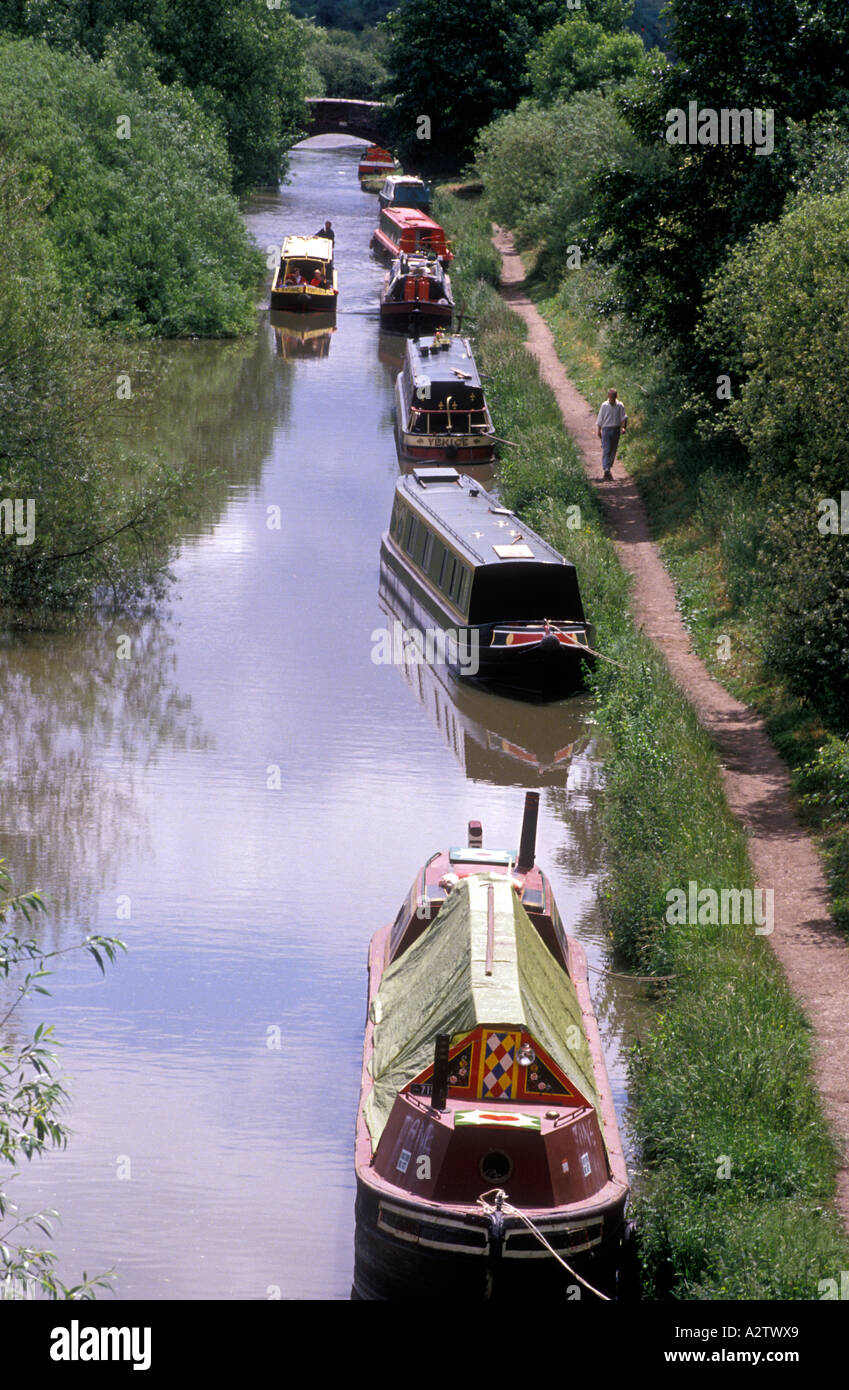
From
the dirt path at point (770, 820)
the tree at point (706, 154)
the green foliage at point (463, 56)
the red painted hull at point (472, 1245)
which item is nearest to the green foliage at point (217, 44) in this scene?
the green foliage at point (463, 56)

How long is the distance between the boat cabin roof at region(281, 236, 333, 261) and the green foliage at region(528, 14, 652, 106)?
50.3ft

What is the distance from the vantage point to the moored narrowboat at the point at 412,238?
5847cm

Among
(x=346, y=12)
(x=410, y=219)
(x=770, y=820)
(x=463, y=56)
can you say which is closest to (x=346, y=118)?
(x=463, y=56)

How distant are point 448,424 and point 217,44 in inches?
1158

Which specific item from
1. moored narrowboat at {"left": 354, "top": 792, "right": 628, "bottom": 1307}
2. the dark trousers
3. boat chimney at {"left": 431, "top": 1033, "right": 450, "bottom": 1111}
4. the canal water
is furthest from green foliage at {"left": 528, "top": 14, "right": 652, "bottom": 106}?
boat chimney at {"left": 431, "top": 1033, "right": 450, "bottom": 1111}

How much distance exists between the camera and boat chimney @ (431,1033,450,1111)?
11.3m

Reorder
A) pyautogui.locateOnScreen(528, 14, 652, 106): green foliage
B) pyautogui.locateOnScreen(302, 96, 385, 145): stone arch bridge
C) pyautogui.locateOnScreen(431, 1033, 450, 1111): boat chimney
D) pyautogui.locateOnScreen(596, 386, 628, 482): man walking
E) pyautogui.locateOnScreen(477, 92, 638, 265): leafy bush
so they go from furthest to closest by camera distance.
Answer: pyautogui.locateOnScreen(302, 96, 385, 145): stone arch bridge, pyautogui.locateOnScreen(528, 14, 652, 106): green foliage, pyautogui.locateOnScreen(477, 92, 638, 265): leafy bush, pyautogui.locateOnScreen(596, 386, 628, 482): man walking, pyautogui.locateOnScreen(431, 1033, 450, 1111): boat chimney

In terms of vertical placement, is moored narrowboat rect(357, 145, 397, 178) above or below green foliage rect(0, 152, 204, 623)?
below

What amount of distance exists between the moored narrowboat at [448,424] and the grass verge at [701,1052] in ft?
40.3

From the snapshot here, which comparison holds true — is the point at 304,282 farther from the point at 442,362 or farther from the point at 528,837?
the point at 528,837

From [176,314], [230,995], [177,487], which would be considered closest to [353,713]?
[177,487]

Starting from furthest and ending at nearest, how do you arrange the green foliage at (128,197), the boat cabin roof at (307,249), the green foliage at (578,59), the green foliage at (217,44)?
the green foliage at (578,59), the green foliage at (217,44), the boat cabin roof at (307,249), the green foliage at (128,197)

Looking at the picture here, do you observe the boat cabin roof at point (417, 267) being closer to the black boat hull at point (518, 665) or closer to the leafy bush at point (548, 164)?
the leafy bush at point (548, 164)

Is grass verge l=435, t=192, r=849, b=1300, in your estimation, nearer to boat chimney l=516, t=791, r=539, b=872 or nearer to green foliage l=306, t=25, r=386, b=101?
boat chimney l=516, t=791, r=539, b=872
